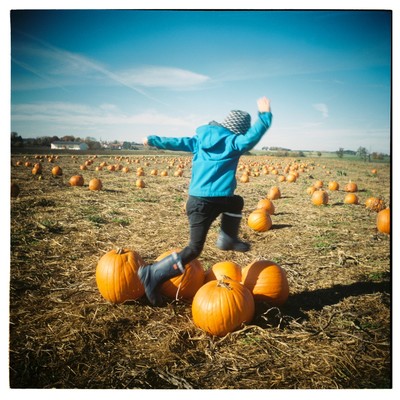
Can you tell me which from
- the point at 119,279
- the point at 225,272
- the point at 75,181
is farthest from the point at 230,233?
the point at 75,181

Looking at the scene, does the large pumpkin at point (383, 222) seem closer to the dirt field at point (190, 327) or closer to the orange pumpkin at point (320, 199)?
the dirt field at point (190, 327)

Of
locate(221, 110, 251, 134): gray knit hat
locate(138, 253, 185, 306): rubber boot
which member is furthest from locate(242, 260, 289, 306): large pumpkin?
locate(221, 110, 251, 134): gray knit hat

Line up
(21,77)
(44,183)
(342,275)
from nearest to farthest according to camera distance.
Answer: (21,77) < (342,275) < (44,183)

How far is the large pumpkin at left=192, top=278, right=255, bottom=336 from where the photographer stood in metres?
2.98

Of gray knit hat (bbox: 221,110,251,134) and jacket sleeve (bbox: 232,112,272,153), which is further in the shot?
gray knit hat (bbox: 221,110,251,134)

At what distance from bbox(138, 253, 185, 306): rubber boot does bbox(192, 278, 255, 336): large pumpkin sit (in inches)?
15.1

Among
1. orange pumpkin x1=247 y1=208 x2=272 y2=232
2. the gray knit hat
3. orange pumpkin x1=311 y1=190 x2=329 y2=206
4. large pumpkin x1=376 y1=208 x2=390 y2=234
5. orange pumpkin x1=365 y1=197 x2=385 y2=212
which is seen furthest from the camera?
orange pumpkin x1=311 y1=190 x2=329 y2=206

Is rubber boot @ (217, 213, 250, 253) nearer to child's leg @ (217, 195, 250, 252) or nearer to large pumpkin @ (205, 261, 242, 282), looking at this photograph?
child's leg @ (217, 195, 250, 252)

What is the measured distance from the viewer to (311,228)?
273 inches

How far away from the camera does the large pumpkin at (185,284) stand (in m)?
3.55
